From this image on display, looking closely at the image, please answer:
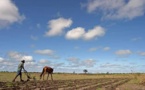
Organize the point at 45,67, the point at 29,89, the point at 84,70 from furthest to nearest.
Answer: the point at 84,70
the point at 45,67
the point at 29,89

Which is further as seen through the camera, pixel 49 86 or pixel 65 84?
pixel 65 84

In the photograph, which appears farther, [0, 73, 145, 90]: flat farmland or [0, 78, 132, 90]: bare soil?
[0, 73, 145, 90]: flat farmland

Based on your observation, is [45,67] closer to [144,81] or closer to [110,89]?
[144,81]

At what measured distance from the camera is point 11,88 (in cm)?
1575

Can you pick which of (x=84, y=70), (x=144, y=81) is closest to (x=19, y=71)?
(x=144, y=81)

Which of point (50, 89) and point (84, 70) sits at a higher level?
point (84, 70)

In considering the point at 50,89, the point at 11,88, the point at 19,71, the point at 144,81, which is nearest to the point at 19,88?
the point at 11,88

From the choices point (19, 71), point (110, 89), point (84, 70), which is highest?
point (84, 70)

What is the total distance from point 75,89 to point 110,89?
3.06 m

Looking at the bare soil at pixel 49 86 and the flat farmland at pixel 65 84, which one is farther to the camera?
the flat farmland at pixel 65 84

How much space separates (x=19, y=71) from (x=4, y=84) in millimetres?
5058

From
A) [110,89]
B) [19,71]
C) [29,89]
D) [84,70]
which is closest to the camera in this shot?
[110,89]

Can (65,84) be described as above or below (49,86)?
above

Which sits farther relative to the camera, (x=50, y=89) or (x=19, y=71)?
(x=19, y=71)
